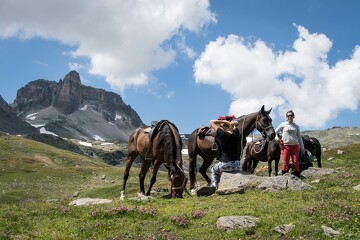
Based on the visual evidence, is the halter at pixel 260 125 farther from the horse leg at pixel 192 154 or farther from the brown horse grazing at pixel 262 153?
the brown horse grazing at pixel 262 153

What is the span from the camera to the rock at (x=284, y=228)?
11953mm

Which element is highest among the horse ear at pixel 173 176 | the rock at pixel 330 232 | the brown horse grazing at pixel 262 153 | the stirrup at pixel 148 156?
the brown horse grazing at pixel 262 153

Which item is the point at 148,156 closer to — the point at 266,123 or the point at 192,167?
the point at 192,167

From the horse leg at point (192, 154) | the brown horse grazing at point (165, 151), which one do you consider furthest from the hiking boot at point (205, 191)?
the horse leg at point (192, 154)

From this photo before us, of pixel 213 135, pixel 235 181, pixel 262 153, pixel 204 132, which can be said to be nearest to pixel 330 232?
pixel 235 181

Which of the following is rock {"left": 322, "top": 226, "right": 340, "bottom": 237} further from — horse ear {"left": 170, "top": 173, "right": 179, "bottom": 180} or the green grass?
horse ear {"left": 170, "top": 173, "right": 179, "bottom": 180}

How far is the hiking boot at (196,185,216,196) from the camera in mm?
18391

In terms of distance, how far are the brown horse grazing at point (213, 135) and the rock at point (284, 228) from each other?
280 inches

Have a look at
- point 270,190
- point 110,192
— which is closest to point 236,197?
point 270,190

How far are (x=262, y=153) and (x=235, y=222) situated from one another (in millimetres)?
17354

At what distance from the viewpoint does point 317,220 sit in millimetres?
12680

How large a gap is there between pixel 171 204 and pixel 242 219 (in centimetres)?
418

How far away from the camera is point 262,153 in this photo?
2955cm

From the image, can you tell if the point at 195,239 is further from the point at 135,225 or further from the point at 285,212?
the point at 285,212
